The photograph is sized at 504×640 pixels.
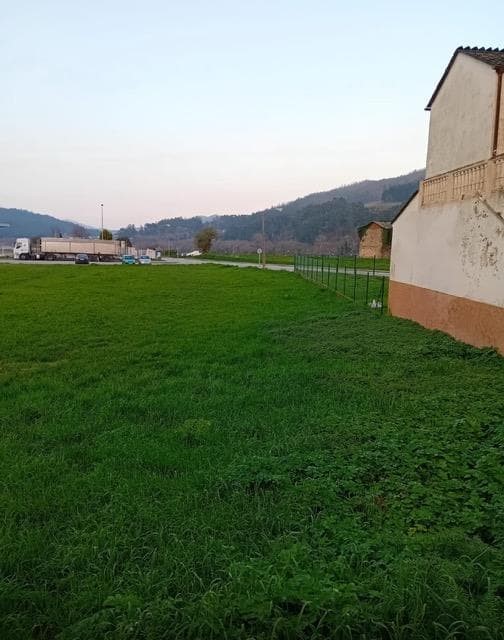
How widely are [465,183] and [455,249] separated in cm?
144

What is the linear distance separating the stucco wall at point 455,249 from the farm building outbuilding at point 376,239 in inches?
1734

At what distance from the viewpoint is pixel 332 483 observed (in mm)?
4465

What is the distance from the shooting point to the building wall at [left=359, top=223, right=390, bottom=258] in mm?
59469

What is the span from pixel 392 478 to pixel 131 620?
8.86 feet

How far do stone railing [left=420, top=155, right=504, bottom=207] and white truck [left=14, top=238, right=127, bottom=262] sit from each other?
205 feet

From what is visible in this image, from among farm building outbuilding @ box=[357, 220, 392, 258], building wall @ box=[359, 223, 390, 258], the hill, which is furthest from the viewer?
the hill

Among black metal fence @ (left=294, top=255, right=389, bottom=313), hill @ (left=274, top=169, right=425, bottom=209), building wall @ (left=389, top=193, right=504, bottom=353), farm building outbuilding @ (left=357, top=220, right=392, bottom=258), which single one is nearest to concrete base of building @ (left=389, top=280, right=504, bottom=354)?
building wall @ (left=389, top=193, right=504, bottom=353)

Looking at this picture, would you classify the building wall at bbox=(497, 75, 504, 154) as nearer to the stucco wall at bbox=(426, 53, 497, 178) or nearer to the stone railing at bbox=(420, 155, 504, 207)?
the stucco wall at bbox=(426, 53, 497, 178)

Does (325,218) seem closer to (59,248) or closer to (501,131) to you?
(59,248)

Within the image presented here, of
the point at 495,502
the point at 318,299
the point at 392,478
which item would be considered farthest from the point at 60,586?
the point at 318,299

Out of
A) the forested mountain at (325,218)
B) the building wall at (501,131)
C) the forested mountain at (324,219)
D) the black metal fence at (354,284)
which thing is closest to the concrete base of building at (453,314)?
the black metal fence at (354,284)

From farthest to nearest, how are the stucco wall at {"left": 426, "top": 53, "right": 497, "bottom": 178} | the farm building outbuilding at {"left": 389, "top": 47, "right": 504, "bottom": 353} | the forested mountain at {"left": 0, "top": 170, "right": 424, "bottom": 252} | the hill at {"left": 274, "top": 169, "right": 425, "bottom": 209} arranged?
the hill at {"left": 274, "top": 169, "right": 425, "bottom": 209}, the forested mountain at {"left": 0, "top": 170, "right": 424, "bottom": 252}, the stucco wall at {"left": 426, "top": 53, "right": 497, "bottom": 178}, the farm building outbuilding at {"left": 389, "top": 47, "right": 504, "bottom": 353}

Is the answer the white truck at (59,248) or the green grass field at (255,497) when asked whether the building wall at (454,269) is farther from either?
the white truck at (59,248)

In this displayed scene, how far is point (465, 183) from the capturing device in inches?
419
